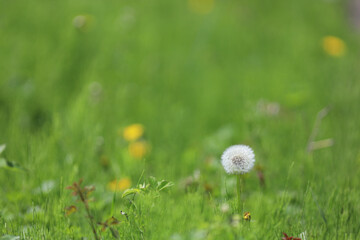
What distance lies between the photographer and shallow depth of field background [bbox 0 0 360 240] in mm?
1280

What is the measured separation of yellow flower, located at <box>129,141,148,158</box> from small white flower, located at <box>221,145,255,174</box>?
0.99 m

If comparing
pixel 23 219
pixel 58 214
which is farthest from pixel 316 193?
pixel 23 219

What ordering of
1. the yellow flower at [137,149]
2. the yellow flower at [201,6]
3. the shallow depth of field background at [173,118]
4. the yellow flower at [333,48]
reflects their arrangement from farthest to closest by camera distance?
1. the yellow flower at [201,6]
2. the yellow flower at [333,48]
3. the yellow flower at [137,149]
4. the shallow depth of field background at [173,118]

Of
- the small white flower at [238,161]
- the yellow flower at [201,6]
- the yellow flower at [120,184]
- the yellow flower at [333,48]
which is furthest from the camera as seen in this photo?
the yellow flower at [201,6]

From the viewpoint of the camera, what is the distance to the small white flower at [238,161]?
1.17 m

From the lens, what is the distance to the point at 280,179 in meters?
1.84

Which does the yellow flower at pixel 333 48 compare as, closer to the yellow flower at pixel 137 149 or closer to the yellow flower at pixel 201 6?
the yellow flower at pixel 201 6

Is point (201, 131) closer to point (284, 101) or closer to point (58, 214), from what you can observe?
point (284, 101)

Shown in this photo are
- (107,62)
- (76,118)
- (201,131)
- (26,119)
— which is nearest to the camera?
→ (76,118)

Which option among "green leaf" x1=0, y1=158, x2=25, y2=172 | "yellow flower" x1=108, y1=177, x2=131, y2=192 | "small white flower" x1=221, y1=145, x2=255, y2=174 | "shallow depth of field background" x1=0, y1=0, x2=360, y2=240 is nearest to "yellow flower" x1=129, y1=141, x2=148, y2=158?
"shallow depth of field background" x1=0, y1=0, x2=360, y2=240

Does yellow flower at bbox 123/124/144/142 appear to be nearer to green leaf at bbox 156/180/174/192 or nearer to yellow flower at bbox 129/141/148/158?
yellow flower at bbox 129/141/148/158

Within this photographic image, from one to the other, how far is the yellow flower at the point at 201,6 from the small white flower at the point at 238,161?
11.6 ft

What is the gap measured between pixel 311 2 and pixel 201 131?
13.6ft

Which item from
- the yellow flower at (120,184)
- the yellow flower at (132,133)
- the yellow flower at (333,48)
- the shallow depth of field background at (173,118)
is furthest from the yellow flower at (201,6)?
the yellow flower at (120,184)
